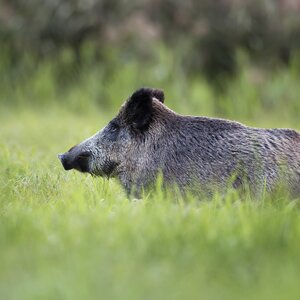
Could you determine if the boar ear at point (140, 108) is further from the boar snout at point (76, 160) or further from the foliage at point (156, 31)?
the foliage at point (156, 31)

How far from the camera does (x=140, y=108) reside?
20.5ft

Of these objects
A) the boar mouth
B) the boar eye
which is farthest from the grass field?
the boar eye

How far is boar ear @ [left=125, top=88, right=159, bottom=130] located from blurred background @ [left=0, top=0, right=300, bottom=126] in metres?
7.14

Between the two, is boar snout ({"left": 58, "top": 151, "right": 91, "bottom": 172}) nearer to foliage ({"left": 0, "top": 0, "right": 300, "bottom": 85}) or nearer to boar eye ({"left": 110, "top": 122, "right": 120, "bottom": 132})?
boar eye ({"left": 110, "top": 122, "right": 120, "bottom": 132})

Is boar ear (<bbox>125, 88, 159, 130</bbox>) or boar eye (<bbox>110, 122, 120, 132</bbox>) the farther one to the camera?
boar eye (<bbox>110, 122, 120, 132</bbox>)

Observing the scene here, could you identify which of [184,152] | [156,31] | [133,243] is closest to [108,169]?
[184,152]

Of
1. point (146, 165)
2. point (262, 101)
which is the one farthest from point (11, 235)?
point (262, 101)

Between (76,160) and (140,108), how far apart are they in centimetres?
70

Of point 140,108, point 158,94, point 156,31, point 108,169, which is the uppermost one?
point 156,31

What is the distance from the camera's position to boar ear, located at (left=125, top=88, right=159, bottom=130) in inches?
245

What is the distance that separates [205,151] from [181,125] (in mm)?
378

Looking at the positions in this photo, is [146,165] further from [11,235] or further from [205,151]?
[11,235]

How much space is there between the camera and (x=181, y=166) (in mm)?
5934

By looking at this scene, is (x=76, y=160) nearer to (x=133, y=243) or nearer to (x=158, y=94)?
(x=158, y=94)
